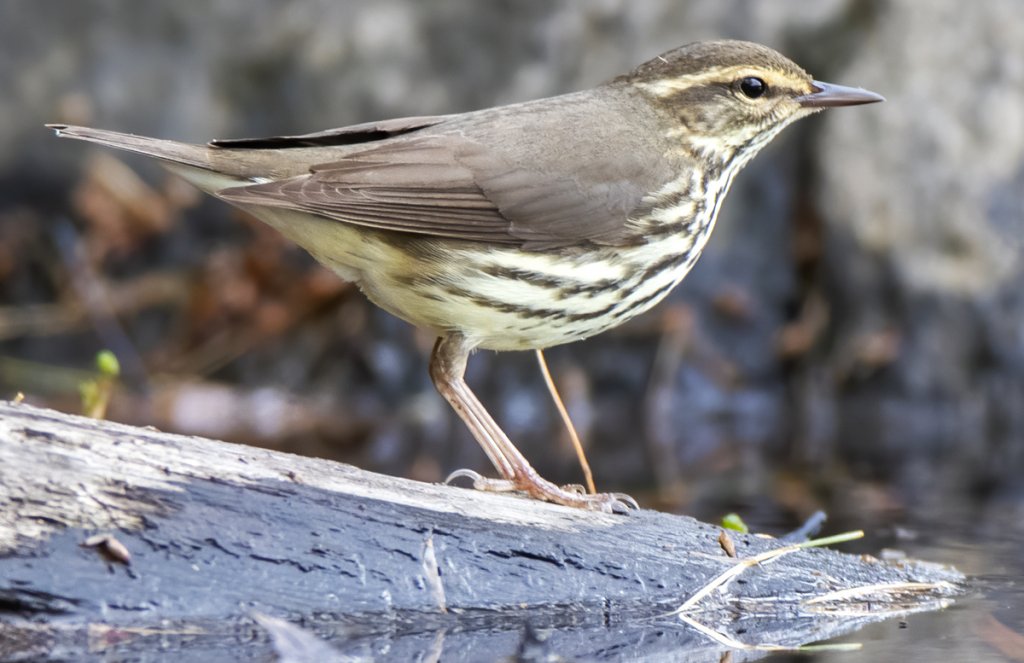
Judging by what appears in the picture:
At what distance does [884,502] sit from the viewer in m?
6.99

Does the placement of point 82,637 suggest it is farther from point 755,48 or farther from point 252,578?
point 755,48

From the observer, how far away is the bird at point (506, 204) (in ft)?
16.5

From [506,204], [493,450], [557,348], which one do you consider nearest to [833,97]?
[506,204]

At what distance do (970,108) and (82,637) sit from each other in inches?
294

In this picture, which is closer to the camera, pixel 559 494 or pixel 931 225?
pixel 559 494

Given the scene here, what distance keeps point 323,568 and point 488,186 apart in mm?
1681

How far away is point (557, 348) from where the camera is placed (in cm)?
964

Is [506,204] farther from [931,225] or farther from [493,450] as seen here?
[931,225]

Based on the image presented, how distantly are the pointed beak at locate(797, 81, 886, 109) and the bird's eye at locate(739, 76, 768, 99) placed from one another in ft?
0.52

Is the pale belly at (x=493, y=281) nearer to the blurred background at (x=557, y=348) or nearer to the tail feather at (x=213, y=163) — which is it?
the tail feather at (x=213, y=163)

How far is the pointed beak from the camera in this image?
221 inches

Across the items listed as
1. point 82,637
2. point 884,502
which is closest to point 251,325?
point 884,502

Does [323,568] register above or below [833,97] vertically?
below

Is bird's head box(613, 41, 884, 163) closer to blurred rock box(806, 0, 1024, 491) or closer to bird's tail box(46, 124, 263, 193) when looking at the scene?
bird's tail box(46, 124, 263, 193)
